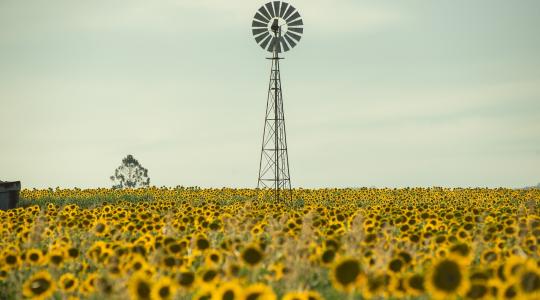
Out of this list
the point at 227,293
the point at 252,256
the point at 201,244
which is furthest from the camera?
the point at 201,244

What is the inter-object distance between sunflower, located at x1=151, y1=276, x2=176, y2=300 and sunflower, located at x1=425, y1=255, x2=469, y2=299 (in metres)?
2.84

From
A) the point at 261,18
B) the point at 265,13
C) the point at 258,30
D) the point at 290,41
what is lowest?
the point at 290,41

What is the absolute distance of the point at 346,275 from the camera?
6539 millimetres

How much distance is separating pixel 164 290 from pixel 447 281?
10.2 feet

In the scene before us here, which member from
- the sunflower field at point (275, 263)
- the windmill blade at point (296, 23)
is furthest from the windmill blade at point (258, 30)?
the sunflower field at point (275, 263)

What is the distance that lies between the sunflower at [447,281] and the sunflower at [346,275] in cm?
79

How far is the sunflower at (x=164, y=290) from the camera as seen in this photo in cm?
666

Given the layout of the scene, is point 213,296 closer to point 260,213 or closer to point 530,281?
point 530,281

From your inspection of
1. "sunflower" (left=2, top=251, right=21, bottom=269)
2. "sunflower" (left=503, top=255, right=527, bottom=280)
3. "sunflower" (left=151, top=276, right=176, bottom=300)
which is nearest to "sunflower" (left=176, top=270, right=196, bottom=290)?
"sunflower" (left=151, top=276, right=176, bottom=300)

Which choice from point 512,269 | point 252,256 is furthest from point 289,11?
point 512,269

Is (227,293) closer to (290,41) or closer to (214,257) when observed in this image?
(214,257)

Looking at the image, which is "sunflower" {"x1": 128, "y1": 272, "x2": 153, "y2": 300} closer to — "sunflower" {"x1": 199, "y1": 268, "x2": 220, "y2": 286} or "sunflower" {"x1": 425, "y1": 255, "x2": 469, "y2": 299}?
"sunflower" {"x1": 199, "y1": 268, "x2": 220, "y2": 286}

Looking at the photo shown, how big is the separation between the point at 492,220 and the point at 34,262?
10097 mm

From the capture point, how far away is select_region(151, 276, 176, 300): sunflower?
6.66m
